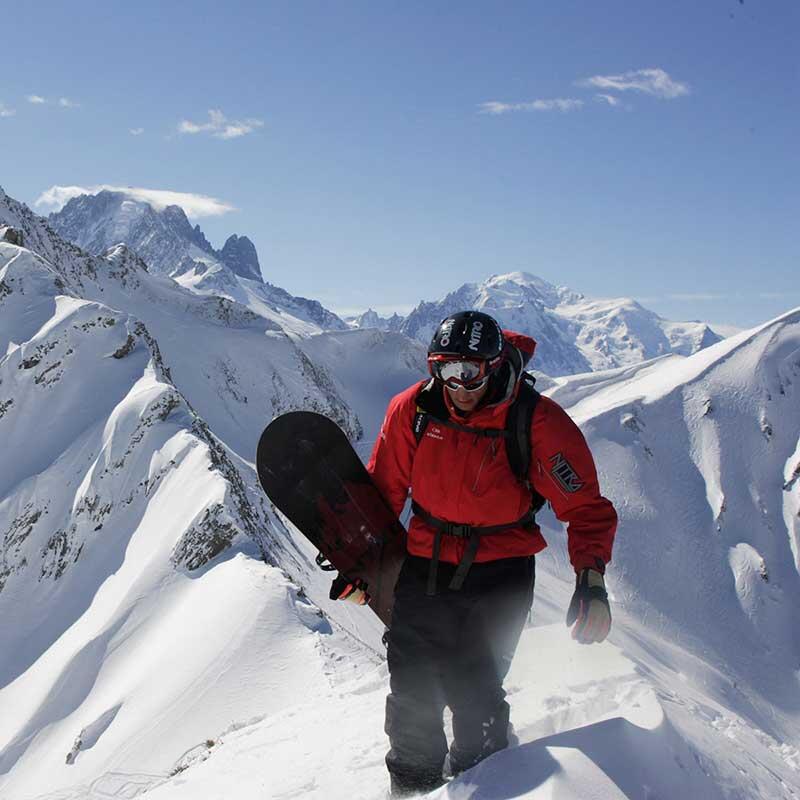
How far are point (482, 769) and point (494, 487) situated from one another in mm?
1908

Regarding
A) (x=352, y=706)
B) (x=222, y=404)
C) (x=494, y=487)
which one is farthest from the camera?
(x=222, y=404)

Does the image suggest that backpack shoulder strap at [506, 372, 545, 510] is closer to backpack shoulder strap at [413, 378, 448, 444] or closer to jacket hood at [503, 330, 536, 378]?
jacket hood at [503, 330, 536, 378]

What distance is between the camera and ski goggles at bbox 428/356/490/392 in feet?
16.5

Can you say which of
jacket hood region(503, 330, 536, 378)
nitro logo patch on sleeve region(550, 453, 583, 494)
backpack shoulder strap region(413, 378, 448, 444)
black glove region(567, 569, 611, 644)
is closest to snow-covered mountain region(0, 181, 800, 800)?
black glove region(567, 569, 611, 644)

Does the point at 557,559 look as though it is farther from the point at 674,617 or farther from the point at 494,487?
the point at 494,487

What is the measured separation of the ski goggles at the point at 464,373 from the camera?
16.5ft

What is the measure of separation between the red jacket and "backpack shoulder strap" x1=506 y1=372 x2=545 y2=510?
0.04 metres

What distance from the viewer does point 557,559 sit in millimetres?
64688

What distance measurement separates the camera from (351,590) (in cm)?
588

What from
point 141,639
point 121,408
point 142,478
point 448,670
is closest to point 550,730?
point 448,670

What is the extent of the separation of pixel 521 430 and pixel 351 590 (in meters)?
2.13

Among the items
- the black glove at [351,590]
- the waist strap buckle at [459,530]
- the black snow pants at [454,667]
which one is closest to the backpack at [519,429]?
the waist strap buckle at [459,530]

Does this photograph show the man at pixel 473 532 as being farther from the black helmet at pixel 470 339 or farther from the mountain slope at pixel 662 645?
the mountain slope at pixel 662 645

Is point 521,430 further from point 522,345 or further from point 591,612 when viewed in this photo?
point 591,612
